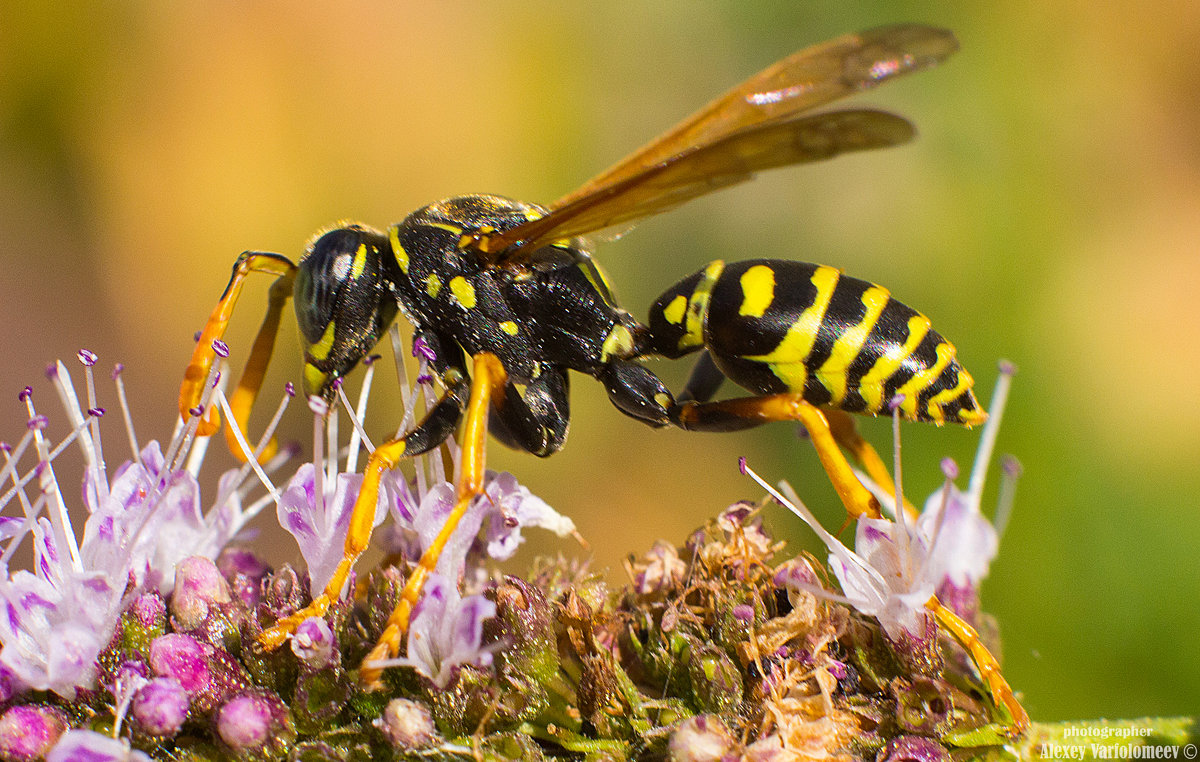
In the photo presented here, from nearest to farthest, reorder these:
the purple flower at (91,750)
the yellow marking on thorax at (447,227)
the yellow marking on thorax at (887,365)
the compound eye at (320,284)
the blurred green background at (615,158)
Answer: the purple flower at (91,750) → the yellow marking on thorax at (887,365) → the compound eye at (320,284) → the yellow marking on thorax at (447,227) → the blurred green background at (615,158)

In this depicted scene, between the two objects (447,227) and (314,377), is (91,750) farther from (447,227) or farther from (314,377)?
(447,227)

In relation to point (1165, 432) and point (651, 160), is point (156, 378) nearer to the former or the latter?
point (651, 160)

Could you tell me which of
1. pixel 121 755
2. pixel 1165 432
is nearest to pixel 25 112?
pixel 121 755

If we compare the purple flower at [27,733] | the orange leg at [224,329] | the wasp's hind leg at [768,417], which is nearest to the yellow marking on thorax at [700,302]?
the wasp's hind leg at [768,417]

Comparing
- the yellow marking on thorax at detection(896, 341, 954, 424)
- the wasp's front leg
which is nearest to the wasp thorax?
the wasp's front leg

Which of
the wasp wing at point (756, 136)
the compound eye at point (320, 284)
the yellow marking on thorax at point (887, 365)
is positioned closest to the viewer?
the wasp wing at point (756, 136)

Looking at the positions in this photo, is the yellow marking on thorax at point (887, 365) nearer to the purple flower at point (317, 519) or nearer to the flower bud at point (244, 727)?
the purple flower at point (317, 519)
